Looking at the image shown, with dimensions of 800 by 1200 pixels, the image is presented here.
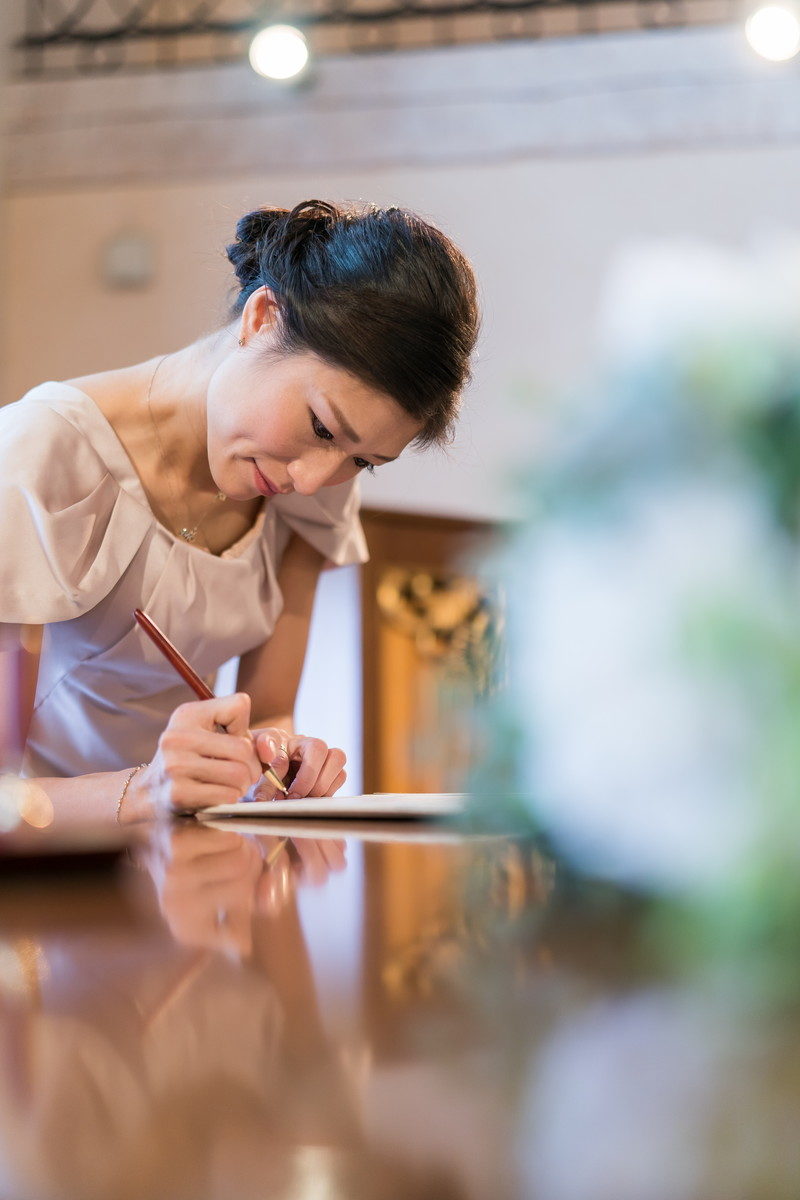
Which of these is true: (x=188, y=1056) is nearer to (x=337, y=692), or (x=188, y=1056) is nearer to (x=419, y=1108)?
(x=419, y=1108)

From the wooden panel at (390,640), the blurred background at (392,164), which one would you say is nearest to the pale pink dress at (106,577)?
the wooden panel at (390,640)

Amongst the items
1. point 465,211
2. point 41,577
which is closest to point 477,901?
point 41,577

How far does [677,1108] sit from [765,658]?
0.09m

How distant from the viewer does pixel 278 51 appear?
326 cm

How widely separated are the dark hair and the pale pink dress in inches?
11.0

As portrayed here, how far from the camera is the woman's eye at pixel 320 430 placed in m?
1.25

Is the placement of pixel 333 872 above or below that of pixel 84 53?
below

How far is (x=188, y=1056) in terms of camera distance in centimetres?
24

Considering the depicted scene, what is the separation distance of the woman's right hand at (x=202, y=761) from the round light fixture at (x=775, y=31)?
2876 mm

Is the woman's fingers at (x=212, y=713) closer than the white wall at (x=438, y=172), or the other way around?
the woman's fingers at (x=212, y=713)

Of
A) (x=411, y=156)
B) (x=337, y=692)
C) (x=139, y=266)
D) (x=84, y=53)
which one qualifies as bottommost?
(x=337, y=692)

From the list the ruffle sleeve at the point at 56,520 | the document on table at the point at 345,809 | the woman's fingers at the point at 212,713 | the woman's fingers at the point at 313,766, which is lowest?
the document on table at the point at 345,809

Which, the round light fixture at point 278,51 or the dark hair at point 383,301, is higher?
the round light fixture at point 278,51

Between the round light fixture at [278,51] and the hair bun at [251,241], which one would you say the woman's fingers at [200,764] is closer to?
the hair bun at [251,241]
